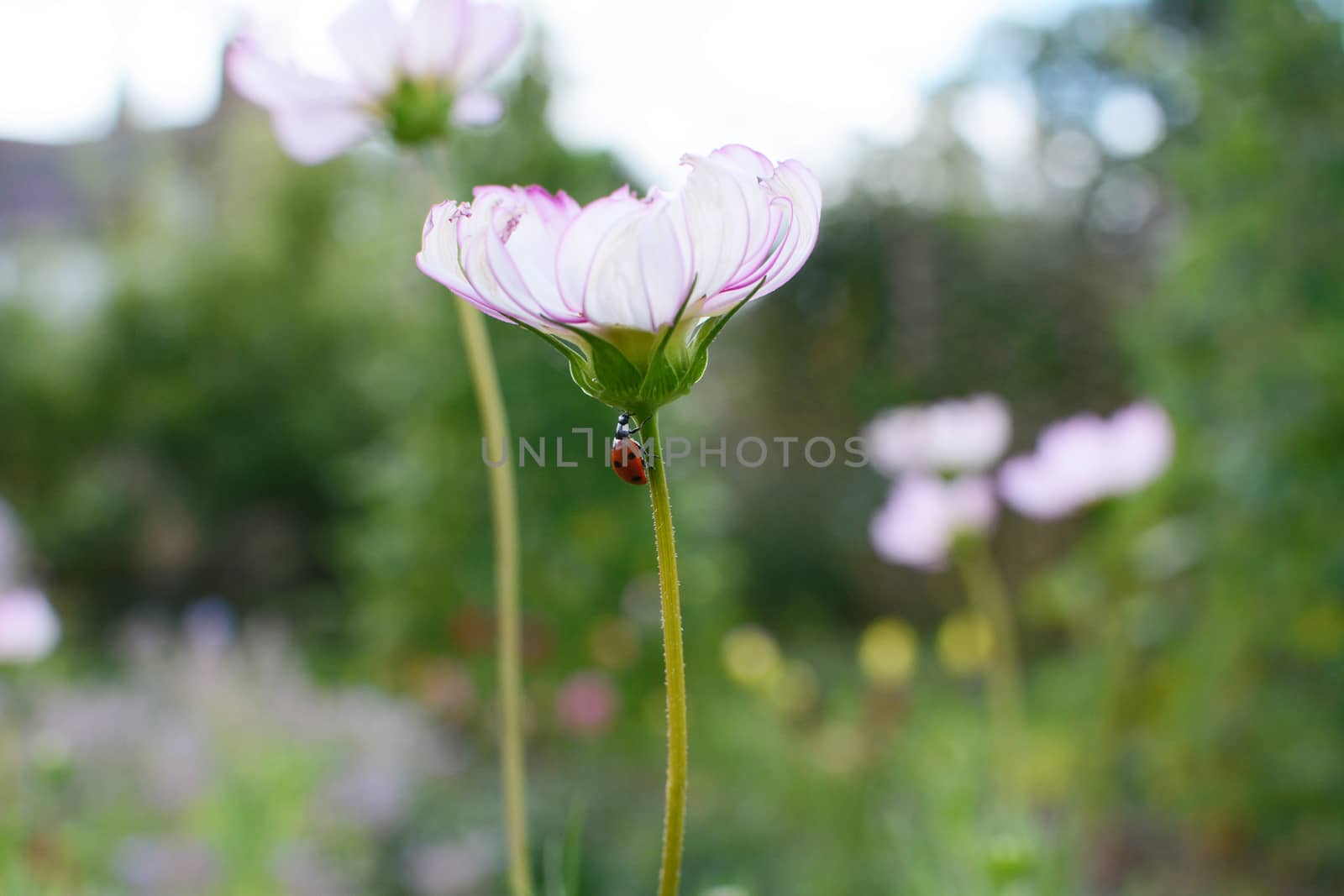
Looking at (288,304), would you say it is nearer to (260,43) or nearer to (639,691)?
(639,691)

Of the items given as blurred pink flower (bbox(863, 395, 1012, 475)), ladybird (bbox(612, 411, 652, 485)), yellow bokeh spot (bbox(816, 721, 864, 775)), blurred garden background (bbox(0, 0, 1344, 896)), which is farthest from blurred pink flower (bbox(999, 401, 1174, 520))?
yellow bokeh spot (bbox(816, 721, 864, 775))

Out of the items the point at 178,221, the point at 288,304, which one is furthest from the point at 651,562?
the point at 178,221

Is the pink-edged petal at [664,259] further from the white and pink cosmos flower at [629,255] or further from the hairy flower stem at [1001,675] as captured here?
the hairy flower stem at [1001,675]

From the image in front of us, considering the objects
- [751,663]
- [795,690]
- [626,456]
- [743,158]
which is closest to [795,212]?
[743,158]

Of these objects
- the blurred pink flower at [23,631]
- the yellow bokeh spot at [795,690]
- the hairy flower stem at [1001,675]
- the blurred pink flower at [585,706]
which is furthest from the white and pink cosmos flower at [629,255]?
the yellow bokeh spot at [795,690]

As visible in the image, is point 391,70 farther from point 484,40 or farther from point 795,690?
point 795,690

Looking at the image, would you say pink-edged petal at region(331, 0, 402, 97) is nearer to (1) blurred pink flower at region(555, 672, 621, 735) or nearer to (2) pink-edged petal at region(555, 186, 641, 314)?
(2) pink-edged petal at region(555, 186, 641, 314)
